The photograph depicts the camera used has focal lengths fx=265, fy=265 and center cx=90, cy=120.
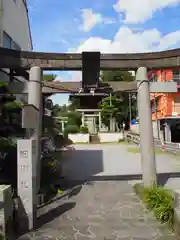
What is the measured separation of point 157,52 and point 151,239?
5.41 metres

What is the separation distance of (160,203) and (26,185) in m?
2.98

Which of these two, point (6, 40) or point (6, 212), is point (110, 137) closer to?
point (6, 40)

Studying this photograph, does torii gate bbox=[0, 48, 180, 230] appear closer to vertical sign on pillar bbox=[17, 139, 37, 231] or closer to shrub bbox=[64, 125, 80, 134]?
vertical sign on pillar bbox=[17, 139, 37, 231]

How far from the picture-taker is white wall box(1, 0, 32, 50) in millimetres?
11984

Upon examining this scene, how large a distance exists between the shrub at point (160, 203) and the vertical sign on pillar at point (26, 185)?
2.63 metres

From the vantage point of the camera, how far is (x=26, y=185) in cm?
533

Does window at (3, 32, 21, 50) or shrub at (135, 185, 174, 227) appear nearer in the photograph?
shrub at (135, 185, 174, 227)

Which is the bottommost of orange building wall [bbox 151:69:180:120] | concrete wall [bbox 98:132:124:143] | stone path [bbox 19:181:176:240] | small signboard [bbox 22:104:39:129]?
stone path [bbox 19:181:176:240]

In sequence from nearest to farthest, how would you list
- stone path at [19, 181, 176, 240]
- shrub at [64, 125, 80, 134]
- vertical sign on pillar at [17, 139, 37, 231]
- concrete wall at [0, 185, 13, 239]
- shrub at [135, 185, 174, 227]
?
concrete wall at [0, 185, 13, 239] → stone path at [19, 181, 176, 240] → vertical sign on pillar at [17, 139, 37, 231] → shrub at [135, 185, 174, 227] → shrub at [64, 125, 80, 134]

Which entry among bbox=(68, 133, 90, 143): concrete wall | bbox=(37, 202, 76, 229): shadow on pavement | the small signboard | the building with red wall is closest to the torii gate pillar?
bbox=(37, 202, 76, 229): shadow on pavement

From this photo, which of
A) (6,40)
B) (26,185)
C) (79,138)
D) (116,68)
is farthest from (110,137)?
(26,185)

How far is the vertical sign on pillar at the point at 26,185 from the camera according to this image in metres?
5.23

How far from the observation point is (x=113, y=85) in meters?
8.21

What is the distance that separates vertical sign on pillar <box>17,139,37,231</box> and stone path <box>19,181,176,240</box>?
1.04 feet
